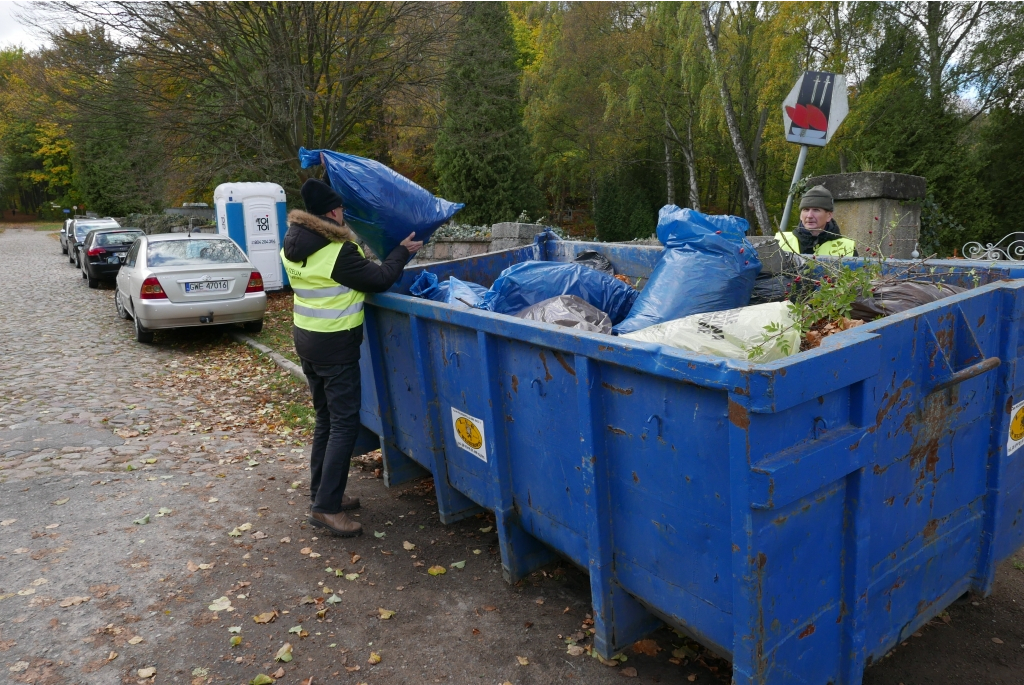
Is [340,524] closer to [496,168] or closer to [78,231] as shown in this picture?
[496,168]

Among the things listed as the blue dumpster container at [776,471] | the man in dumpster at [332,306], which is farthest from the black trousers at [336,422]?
the blue dumpster container at [776,471]

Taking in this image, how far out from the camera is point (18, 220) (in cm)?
7012

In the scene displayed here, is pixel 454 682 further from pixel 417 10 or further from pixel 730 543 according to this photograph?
pixel 417 10

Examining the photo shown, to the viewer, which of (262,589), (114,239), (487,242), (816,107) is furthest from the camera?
(114,239)

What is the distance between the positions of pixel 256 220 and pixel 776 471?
1314 centimetres

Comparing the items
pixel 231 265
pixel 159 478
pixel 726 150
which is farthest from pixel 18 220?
pixel 159 478

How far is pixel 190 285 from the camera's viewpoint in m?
9.23

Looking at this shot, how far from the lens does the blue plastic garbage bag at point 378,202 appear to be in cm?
395

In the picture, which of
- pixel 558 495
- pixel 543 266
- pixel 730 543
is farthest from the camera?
pixel 543 266

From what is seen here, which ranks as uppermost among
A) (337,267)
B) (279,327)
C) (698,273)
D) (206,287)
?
(337,267)

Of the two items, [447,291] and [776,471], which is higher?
[447,291]

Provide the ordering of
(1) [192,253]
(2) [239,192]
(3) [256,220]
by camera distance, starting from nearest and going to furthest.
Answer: (1) [192,253]
(2) [239,192]
(3) [256,220]

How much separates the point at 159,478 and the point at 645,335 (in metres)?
3.84

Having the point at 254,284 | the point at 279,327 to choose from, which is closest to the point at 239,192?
the point at 279,327
